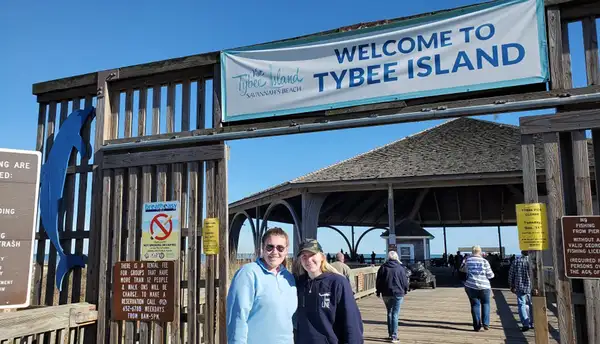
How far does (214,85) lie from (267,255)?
11.7 feet

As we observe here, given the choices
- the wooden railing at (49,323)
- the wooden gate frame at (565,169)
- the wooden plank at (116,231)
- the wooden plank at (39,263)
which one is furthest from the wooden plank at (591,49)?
the wooden plank at (39,263)

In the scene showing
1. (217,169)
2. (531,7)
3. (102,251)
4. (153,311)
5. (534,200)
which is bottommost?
(153,311)

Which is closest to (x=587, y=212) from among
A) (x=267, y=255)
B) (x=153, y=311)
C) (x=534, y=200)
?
(x=534, y=200)

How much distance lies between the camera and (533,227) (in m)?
5.17

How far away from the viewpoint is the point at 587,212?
493 centimetres

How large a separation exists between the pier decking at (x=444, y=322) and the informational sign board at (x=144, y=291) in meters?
4.14

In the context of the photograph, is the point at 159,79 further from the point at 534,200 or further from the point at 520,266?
the point at 520,266

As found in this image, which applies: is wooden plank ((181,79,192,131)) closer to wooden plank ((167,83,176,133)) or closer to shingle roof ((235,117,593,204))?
wooden plank ((167,83,176,133))

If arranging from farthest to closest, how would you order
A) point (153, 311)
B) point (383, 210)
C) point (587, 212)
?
point (383, 210)
point (153, 311)
point (587, 212)

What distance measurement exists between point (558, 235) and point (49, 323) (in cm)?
556

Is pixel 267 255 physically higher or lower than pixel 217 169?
lower

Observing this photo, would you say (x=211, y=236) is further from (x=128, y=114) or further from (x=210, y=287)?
(x=128, y=114)

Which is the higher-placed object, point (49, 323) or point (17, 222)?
point (17, 222)

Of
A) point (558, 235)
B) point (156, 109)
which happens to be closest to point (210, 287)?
point (156, 109)
